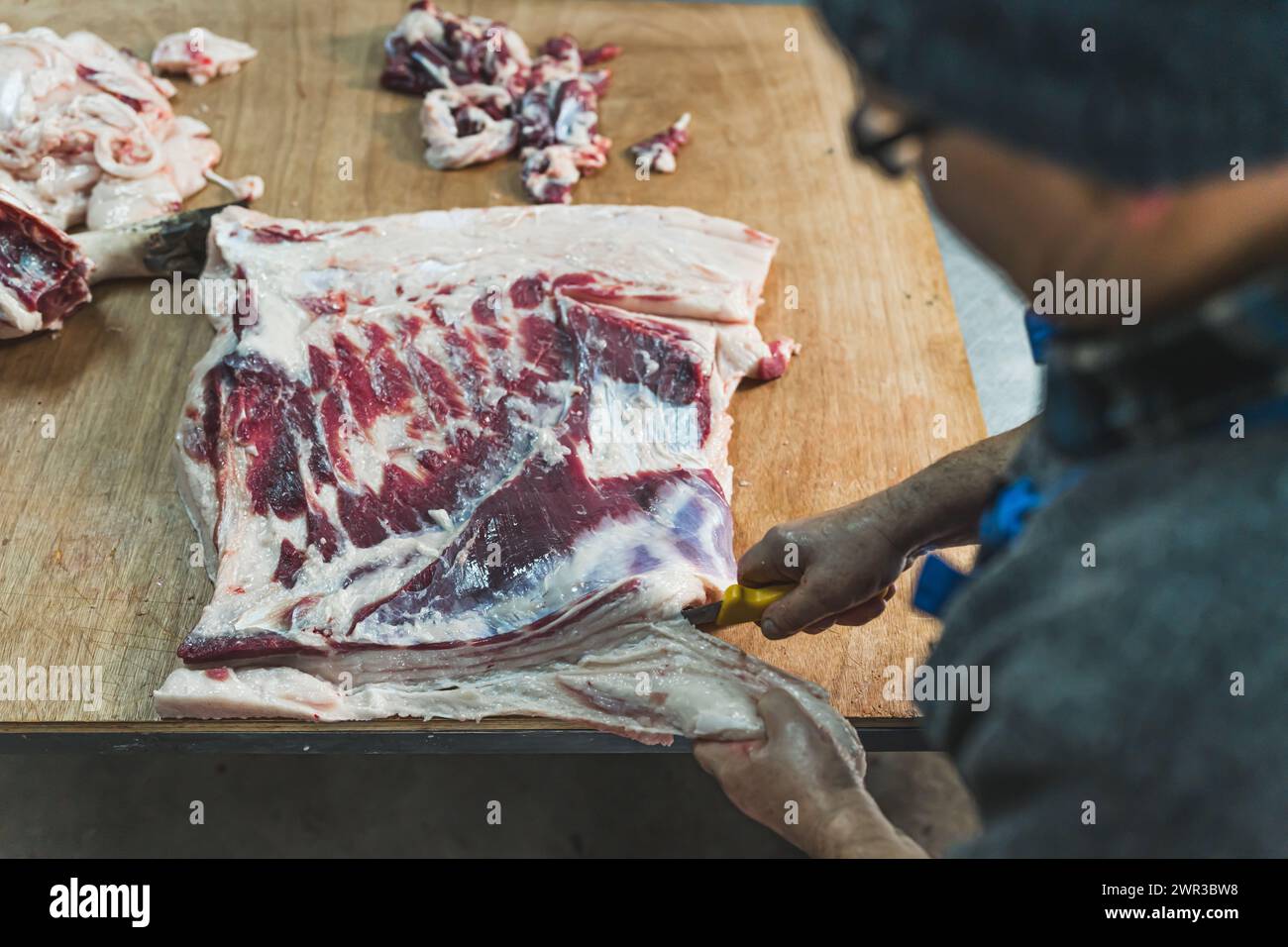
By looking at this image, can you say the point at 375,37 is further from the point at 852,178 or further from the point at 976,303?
the point at 976,303

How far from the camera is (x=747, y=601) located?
7.28 feet

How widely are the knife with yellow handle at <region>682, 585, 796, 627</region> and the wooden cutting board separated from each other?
8.0 inches

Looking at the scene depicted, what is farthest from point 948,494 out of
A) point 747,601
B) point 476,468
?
point 476,468

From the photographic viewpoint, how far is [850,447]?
2770mm

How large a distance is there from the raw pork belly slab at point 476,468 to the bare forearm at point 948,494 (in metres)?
0.36

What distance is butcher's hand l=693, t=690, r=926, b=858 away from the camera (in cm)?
171

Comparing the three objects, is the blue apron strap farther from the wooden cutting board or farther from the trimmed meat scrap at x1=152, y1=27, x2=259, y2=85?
the trimmed meat scrap at x1=152, y1=27, x2=259, y2=85

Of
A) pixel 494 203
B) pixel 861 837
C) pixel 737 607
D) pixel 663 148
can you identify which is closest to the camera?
pixel 861 837

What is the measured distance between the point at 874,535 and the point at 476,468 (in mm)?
874

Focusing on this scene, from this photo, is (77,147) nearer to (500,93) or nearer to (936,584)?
(500,93)

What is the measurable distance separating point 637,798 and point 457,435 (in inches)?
49.4

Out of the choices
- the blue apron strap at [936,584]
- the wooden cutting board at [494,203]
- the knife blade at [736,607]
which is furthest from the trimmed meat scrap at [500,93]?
the blue apron strap at [936,584]

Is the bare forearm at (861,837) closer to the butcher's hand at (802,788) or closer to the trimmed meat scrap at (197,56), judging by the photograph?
the butcher's hand at (802,788)

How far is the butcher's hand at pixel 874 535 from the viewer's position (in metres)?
2.12
